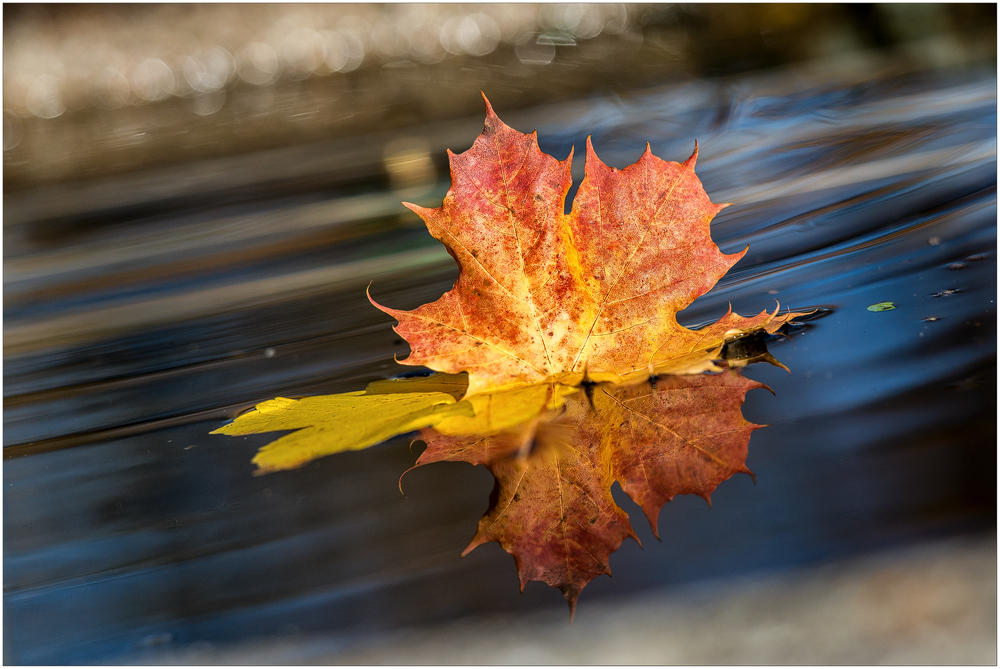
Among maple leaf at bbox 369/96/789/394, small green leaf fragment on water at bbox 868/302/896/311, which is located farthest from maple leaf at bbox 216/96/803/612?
small green leaf fragment on water at bbox 868/302/896/311

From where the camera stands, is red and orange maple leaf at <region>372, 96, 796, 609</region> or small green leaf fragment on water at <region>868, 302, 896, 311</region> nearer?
red and orange maple leaf at <region>372, 96, 796, 609</region>

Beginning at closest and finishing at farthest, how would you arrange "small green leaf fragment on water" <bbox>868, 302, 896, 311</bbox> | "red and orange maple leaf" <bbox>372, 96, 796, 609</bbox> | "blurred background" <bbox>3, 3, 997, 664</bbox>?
"blurred background" <bbox>3, 3, 997, 664</bbox>
"red and orange maple leaf" <bbox>372, 96, 796, 609</bbox>
"small green leaf fragment on water" <bbox>868, 302, 896, 311</bbox>

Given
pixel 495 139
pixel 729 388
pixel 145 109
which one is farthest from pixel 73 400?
pixel 145 109

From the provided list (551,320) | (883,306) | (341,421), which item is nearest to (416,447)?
(341,421)

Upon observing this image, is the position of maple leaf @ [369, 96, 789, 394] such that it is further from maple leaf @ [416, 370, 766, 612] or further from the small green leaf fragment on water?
the small green leaf fragment on water

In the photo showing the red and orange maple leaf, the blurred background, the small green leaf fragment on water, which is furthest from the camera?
the small green leaf fragment on water

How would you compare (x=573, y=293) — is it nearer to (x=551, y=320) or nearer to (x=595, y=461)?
(x=551, y=320)

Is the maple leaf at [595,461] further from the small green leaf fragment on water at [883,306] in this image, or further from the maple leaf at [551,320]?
the small green leaf fragment on water at [883,306]
